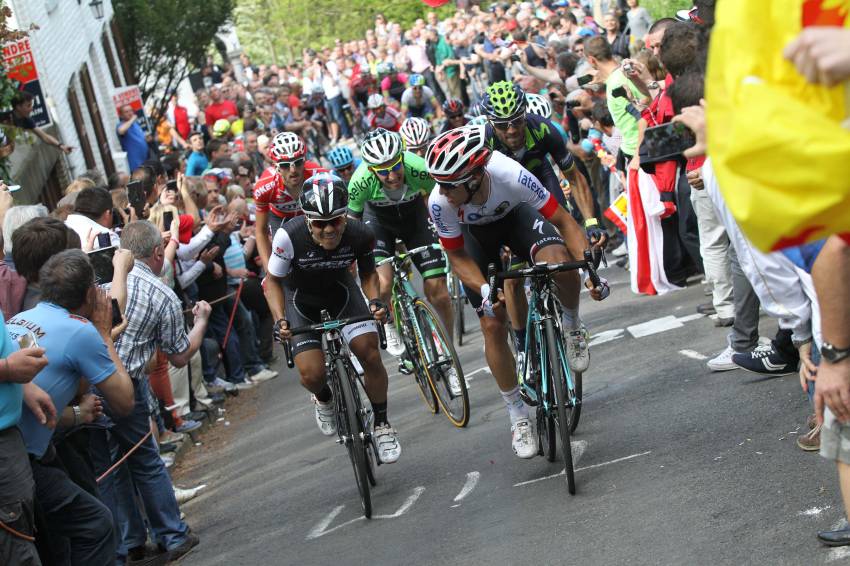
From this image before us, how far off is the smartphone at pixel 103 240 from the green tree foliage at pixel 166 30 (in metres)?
27.5

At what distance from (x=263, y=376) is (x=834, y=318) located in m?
10.6

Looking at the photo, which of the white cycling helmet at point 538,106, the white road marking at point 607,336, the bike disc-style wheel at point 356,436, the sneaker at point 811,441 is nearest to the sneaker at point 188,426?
the bike disc-style wheel at point 356,436

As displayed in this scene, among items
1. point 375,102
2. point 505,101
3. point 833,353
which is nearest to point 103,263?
point 505,101

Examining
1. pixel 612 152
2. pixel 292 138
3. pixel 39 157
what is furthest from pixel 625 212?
pixel 39 157

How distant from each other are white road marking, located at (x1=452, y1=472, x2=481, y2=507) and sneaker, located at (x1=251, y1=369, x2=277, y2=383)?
6.30 m

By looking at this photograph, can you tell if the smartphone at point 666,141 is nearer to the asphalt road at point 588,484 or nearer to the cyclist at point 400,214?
the asphalt road at point 588,484

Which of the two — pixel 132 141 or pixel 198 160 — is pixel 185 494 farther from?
pixel 132 141

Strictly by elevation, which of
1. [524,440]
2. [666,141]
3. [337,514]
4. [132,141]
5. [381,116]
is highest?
[666,141]

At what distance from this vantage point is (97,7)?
31312mm

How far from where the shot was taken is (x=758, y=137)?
9.52ft

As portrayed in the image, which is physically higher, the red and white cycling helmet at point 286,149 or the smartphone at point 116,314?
the red and white cycling helmet at point 286,149

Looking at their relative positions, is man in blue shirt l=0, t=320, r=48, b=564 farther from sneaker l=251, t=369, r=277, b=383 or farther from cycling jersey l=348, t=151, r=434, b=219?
sneaker l=251, t=369, r=277, b=383

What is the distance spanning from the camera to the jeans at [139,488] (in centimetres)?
785

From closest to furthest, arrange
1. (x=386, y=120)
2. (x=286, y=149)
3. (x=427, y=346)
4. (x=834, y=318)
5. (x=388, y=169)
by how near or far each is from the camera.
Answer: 1. (x=834, y=318)
2. (x=427, y=346)
3. (x=388, y=169)
4. (x=286, y=149)
5. (x=386, y=120)
